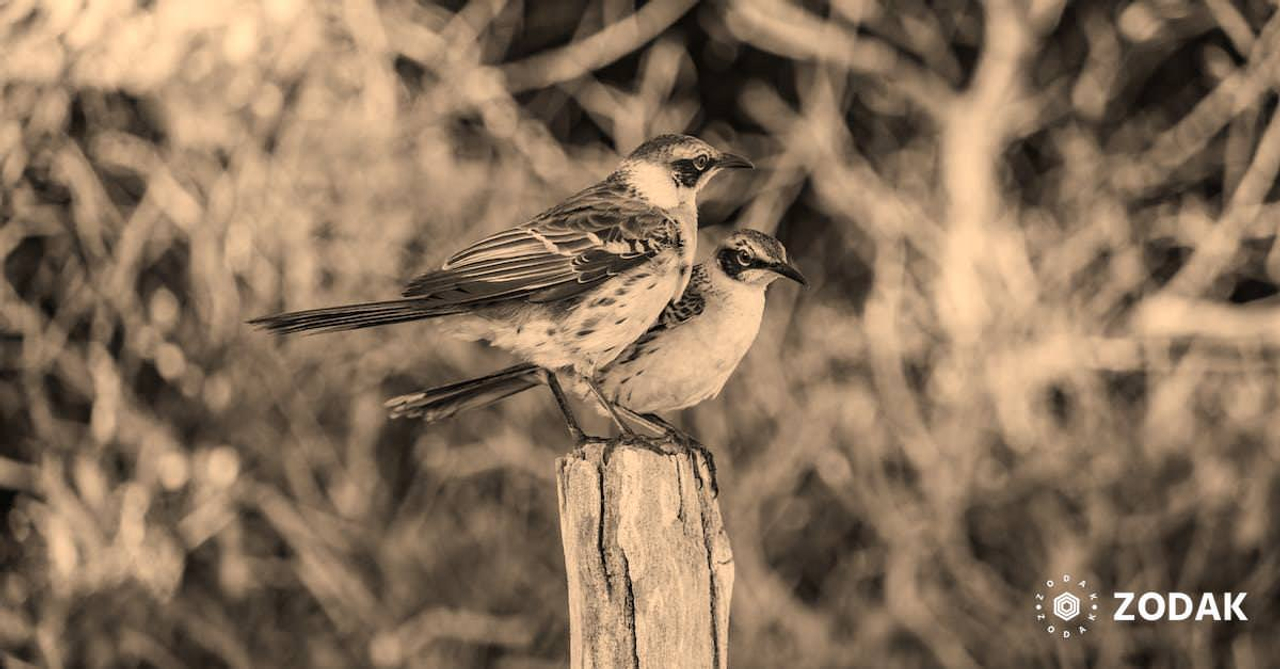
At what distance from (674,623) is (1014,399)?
473 centimetres

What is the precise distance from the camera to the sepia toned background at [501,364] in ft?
23.1

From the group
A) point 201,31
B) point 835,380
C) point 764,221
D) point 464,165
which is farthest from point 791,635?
point 201,31

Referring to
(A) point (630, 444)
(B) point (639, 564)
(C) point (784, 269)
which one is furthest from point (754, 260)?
(B) point (639, 564)

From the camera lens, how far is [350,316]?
311 cm

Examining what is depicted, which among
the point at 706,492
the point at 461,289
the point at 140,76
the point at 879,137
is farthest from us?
the point at 879,137

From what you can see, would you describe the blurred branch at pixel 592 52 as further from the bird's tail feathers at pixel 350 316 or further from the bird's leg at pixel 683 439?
the bird's tail feathers at pixel 350 316

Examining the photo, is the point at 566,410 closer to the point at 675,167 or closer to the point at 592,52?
the point at 675,167

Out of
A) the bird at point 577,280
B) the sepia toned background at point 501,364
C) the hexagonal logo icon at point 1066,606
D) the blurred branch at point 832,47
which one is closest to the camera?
the bird at point 577,280

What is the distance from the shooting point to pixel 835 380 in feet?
26.2

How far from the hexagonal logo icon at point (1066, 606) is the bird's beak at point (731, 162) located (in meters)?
4.23

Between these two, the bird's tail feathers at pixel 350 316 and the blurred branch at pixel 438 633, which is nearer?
the bird's tail feathers at pixel 350 316

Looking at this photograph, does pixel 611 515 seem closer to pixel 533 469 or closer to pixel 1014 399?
pixel 533 469

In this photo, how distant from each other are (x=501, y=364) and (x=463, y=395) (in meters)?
3.77

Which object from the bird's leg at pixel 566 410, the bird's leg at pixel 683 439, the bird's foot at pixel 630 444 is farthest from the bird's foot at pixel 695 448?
the bird's leg at pixel 566 410
